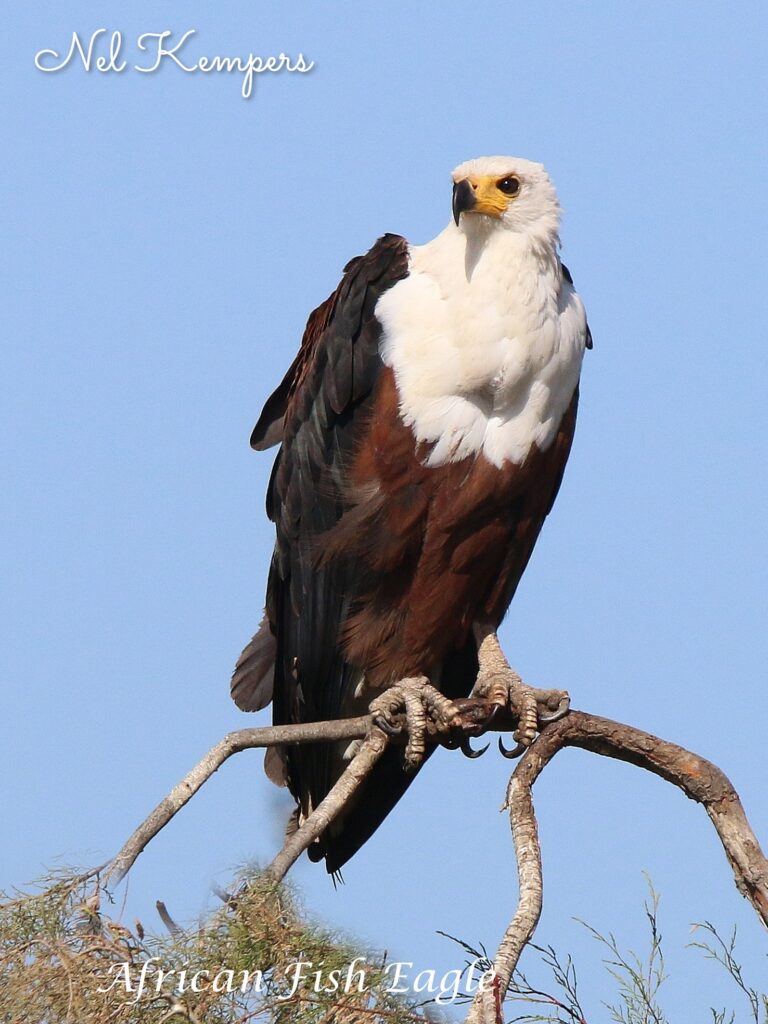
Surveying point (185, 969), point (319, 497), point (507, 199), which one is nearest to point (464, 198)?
point (507, 199)

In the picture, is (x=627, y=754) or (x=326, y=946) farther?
(x=627, y=754)

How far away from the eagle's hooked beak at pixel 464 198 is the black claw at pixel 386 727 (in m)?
1.69

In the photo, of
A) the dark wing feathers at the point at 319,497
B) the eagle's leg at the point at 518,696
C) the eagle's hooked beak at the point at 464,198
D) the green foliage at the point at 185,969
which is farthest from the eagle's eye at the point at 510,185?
the green foliage at the point at 185,969

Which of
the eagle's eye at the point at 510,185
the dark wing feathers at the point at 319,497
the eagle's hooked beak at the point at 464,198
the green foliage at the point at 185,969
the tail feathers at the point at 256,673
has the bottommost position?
the green foliage at the point at 185,969

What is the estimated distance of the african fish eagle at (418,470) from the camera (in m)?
5.06

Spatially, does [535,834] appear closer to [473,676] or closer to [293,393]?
[473,676]

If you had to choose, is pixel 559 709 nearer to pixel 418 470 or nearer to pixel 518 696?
pixel 518 696

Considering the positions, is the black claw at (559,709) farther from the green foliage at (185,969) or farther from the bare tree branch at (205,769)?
the green foliage at (185,969)

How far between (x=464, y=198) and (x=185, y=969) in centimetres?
268

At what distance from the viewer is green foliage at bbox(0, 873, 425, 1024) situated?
345 centimetres

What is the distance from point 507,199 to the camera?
512cm

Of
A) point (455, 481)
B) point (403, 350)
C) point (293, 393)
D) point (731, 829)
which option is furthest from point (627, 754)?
point (293, 393)

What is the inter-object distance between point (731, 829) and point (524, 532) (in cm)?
160

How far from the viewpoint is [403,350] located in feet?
16.9
